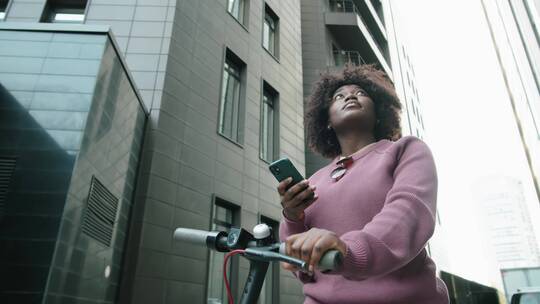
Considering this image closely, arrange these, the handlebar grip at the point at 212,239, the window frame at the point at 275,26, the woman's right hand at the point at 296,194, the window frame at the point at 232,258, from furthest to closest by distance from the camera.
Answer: the window frame at the point at 275,26, the window frame at the point at 232,258, the woman's right hand at the point at 296,194, the handlebar grip at the point at 212,239

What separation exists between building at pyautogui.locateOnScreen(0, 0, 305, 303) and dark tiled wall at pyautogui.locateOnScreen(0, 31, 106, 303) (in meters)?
0.03

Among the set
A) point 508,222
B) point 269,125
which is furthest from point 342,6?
point 508,222

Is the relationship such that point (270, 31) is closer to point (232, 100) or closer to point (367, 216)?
point (232, 100)

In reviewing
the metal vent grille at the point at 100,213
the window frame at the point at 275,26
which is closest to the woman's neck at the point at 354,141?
the metal vent grille at the point at 100,213

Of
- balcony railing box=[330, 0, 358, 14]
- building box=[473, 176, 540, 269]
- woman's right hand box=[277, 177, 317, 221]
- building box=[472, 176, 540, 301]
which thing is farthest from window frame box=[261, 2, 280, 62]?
building box=[473, 176, 540, 269]

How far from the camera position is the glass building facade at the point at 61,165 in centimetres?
363

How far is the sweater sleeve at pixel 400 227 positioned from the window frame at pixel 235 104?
6176mm

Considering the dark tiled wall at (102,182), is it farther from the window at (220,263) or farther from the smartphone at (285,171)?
the smartphone at (285,171)

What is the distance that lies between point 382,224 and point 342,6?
55.3ft

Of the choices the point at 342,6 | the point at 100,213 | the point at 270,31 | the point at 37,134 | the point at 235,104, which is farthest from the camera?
the point at 342,6

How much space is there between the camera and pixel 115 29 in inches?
275

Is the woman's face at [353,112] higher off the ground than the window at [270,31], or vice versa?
the window at [270,31]

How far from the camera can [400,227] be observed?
1.07 m

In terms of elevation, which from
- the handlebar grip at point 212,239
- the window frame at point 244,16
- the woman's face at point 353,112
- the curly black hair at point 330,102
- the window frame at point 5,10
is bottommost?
the handlebar grip at point 212,239
